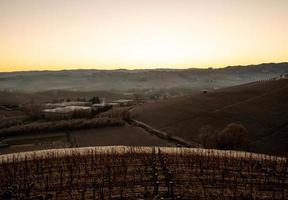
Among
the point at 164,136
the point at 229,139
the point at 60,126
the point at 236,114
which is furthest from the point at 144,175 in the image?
the point at 60,126

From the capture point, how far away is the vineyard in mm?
30219

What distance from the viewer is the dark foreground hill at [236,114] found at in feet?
172

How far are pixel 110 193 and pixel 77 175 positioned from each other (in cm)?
633

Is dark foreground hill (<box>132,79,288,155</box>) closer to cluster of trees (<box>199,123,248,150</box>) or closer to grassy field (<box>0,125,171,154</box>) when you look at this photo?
cluster of trees (<box>199,123,248,150</box>)

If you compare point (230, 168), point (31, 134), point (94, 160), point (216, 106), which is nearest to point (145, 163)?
point (94, 160)

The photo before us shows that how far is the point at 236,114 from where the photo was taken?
65.5m

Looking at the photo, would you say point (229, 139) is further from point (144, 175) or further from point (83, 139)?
point (83, 139)

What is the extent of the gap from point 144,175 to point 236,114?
114 feet

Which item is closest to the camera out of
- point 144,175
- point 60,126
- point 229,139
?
point 144,175

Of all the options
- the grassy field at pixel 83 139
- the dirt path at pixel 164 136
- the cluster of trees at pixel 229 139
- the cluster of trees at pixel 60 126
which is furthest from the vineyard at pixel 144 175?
the cluster of trees at pixel 60 126

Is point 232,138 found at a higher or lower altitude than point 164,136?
higher

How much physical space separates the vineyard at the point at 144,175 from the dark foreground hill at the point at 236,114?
27.4ft

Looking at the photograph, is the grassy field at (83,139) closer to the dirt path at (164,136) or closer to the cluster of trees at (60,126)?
the dirt path at (164,136)

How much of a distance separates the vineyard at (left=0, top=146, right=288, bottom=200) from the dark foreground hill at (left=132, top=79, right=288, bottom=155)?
8353 mm
